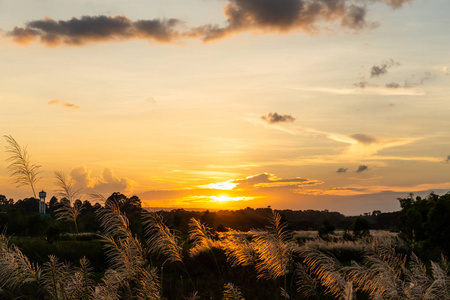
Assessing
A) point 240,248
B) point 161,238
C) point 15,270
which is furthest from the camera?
point 240,248

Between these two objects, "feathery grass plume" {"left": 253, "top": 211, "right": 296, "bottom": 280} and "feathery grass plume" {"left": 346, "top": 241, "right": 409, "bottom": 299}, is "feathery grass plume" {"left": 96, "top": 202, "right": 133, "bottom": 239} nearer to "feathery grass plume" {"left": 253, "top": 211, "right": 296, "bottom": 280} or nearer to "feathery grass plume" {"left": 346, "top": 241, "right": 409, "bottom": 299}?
"feathery grass plume" {"left": 253, "top": 211, "right": 296, "bottom": 280}

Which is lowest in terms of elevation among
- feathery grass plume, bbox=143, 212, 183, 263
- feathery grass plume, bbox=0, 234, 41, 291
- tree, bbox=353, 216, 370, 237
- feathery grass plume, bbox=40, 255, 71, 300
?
tree, bbox=353, 216, 370, 237

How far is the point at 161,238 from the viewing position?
809cm

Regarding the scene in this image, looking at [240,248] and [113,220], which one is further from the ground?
[113,220]

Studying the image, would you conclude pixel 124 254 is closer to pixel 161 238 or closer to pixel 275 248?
pixel 161 238

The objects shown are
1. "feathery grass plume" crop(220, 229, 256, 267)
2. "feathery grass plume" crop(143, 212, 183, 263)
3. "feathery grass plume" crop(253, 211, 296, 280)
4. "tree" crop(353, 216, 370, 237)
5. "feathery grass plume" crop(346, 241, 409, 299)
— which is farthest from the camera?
"tree" crop(353, 216, 370, 237)

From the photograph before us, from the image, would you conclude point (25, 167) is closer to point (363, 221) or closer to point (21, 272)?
point (21, 272)

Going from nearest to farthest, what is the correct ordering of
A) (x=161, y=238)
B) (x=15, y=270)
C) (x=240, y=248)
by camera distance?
(x=15, y=270)
(x=161, y=238)
(x=240, y=248)

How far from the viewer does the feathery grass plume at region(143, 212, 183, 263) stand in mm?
7930

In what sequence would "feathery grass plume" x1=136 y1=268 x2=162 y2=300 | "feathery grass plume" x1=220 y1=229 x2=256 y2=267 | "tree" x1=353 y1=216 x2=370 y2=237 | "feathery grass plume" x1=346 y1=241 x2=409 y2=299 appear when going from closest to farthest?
"feathery grass plume" x1=346 y1=241 x2=409 y2=299, "feathery grass plume" x1=136 y1=268 x2=162 y2=300, "feathery grass plume" x1=220 y1=229 x2=256 y2=267, "tree" x1=353 y1=216 x2=370 y2=237

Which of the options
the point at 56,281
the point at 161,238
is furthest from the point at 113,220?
the point at 56,281

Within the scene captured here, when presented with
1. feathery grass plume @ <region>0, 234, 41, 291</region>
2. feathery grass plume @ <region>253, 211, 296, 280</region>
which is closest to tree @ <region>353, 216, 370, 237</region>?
feathery grass plume @ <region>253, 211, 296, 280</region>

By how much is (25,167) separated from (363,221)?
150 ft

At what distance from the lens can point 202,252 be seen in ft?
85.1
